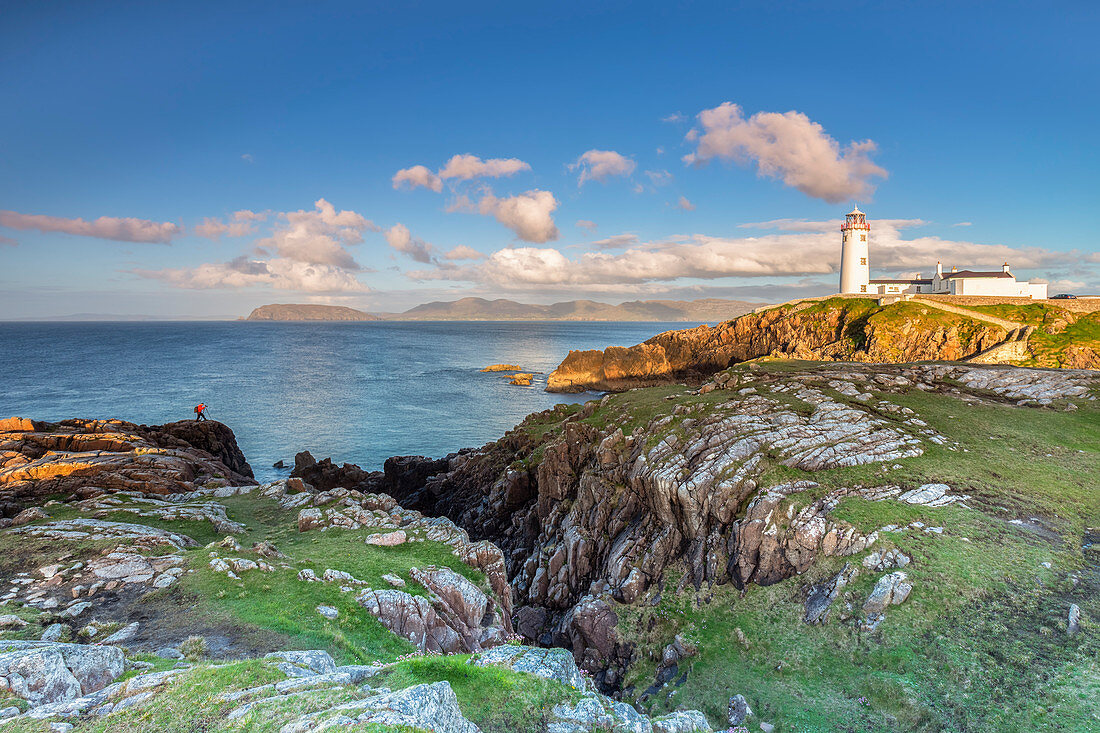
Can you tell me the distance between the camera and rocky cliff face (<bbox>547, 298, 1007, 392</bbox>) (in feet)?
210

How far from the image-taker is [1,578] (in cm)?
1479

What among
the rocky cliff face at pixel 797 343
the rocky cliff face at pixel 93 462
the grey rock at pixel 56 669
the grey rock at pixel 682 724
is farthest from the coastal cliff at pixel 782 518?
the rocky cliff face at pixel 797 343

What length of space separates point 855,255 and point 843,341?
77.0 feet

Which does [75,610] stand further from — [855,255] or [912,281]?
[912,281]

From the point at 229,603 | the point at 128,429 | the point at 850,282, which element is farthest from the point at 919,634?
the point at 850,282

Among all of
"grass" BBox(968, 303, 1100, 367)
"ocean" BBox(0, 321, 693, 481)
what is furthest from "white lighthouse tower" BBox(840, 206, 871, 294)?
"ocean" BBox(0, 321, 693, 481)

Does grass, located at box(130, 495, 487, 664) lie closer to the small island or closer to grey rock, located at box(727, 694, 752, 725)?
grey rock, located at box(727, 694, 752, 725)

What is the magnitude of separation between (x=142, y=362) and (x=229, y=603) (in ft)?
482

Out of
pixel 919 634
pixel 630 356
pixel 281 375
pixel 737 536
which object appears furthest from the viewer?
pixel 281 375

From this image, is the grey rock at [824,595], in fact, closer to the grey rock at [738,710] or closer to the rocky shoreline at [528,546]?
the rocky shoreline at [528,546]

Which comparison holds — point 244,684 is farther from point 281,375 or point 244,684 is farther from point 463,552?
point 281,375

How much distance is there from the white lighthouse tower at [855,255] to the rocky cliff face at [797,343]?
6.59 m

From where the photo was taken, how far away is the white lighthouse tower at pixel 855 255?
8362cm

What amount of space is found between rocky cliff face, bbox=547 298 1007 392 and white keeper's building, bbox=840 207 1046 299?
764cm
